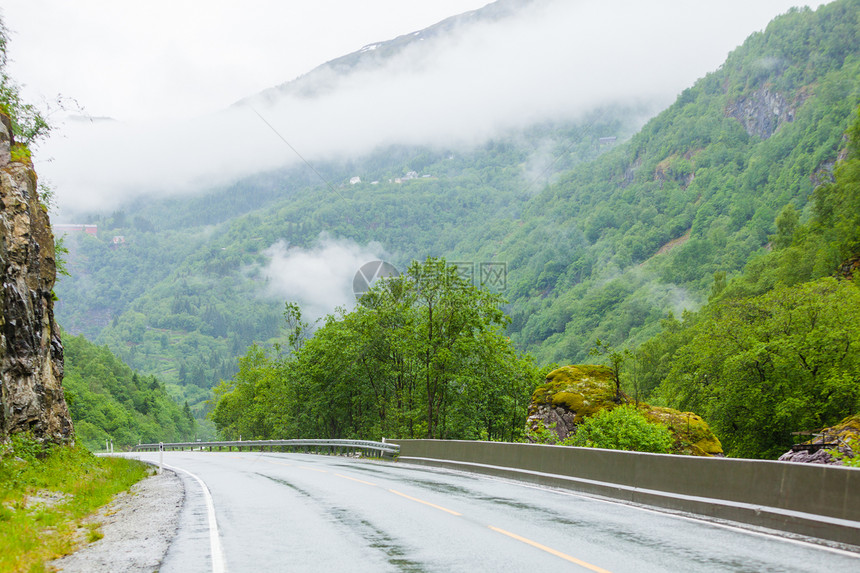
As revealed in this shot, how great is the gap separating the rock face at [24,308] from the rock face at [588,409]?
18.8 m

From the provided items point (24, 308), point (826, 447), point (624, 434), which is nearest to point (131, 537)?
point (624, 434)

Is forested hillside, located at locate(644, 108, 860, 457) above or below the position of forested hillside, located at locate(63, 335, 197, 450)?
above

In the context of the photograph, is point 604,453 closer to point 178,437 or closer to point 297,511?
point 297,511

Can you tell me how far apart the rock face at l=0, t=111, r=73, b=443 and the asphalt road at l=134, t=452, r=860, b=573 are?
1046 centimetres

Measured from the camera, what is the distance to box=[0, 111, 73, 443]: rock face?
21.9m

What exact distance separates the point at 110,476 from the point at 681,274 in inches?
6956

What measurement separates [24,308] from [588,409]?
860 inches

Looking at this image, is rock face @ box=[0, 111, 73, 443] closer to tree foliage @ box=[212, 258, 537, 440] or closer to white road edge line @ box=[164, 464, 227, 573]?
white road edge line @ box=[164, 464, 227, 573]

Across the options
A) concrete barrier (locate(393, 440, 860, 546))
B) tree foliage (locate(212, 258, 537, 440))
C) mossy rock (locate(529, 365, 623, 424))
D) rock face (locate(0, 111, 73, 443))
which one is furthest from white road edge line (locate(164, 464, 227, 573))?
tree foliage (locate(212, 258, 537, 440))

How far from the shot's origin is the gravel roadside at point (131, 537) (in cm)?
832

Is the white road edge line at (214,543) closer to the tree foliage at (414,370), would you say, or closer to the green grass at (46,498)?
the green grass at (46,498)

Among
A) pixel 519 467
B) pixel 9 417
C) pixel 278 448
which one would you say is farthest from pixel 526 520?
pixel 278 448

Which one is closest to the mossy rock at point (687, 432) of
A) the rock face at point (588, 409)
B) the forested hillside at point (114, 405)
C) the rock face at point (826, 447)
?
the rock face at point (588, 409)

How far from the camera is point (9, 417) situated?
20.9m
